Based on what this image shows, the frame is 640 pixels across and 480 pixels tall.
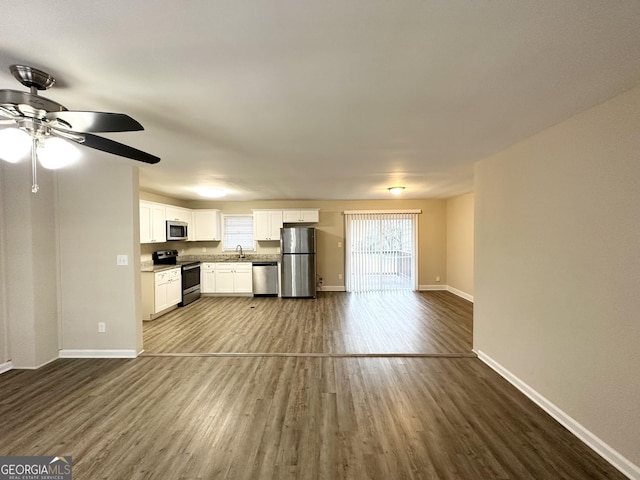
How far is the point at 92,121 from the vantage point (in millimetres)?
1431

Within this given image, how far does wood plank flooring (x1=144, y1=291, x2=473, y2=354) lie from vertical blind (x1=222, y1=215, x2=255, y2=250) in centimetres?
149

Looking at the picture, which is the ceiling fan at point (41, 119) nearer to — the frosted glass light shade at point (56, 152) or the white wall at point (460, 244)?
the frosted glass light shade at point (56, 152)

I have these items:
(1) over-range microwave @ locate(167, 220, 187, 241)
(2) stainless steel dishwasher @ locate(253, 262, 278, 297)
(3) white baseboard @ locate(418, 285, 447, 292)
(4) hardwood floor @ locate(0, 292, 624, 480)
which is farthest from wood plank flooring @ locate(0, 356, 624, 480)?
(3) white baseboard @ locate(418, 285, 447, 292)

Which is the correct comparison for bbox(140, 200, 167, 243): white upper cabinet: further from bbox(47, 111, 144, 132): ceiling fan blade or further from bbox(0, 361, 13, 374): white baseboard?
bbox(47, 111, 144, 132): ceiling fan blade

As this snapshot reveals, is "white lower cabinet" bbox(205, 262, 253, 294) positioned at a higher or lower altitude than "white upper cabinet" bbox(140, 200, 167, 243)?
lower

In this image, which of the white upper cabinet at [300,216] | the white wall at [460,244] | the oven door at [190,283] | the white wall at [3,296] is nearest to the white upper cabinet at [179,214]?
the oven door at [190,283]

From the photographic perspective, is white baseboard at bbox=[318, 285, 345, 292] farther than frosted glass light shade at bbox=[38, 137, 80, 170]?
Result: Yes

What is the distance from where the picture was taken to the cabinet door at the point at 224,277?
6.54 m

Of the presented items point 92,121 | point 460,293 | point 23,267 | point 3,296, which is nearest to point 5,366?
point 3,296

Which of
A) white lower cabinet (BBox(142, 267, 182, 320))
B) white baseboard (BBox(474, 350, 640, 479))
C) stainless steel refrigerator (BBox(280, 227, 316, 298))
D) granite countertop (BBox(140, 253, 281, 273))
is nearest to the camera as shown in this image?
white baseboard (BBox(474, 350, 640, 479))

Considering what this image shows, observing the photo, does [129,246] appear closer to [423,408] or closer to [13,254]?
[13,254]

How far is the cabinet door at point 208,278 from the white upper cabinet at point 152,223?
133 cm

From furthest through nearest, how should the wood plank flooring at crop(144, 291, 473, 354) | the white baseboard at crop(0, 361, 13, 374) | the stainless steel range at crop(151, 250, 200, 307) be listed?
the stainless steel range at crop(151, 250, 200, 307)
the wood plank flooring at crop(144, 291, 473, 354)
the white baseboard at crop(0, 361, 13, 374)

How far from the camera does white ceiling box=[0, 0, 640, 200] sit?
1.08 m
